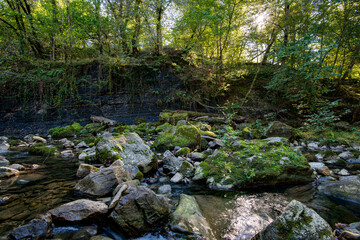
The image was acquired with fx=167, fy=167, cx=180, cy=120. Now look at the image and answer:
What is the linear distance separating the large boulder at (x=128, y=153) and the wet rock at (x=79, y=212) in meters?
1.50

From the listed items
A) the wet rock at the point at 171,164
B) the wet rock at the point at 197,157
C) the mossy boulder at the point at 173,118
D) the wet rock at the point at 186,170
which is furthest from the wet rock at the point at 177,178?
the mossy boulder at the point at 173,118

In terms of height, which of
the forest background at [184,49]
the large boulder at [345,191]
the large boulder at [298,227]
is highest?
the forest background at [184,49]

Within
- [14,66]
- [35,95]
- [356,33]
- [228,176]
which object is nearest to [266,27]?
[356,33]

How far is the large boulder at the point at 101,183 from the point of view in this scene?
8.14 feet

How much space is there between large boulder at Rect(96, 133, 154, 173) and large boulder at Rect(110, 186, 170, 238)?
1589mm

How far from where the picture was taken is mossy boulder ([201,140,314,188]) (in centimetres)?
302

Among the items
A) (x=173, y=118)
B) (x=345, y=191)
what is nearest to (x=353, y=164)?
(x=345, y=191)

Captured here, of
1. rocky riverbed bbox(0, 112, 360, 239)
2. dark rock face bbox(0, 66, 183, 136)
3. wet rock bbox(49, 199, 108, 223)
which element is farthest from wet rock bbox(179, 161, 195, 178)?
dark rock face bbox(0, 66, 183, 136)

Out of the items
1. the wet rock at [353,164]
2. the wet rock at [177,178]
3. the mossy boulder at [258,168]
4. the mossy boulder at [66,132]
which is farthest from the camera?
the mossy boulder at [66,132]

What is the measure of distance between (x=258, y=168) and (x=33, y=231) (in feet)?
10.8

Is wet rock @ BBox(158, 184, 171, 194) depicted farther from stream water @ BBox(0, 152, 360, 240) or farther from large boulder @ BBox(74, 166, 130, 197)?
large boulder @ BBox(74, 166, 130, 197)

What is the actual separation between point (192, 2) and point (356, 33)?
9.67 meters

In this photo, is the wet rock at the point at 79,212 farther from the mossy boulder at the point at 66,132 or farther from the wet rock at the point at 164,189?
the mossy boulder at the point at 66,132

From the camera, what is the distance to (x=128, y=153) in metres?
3.78
